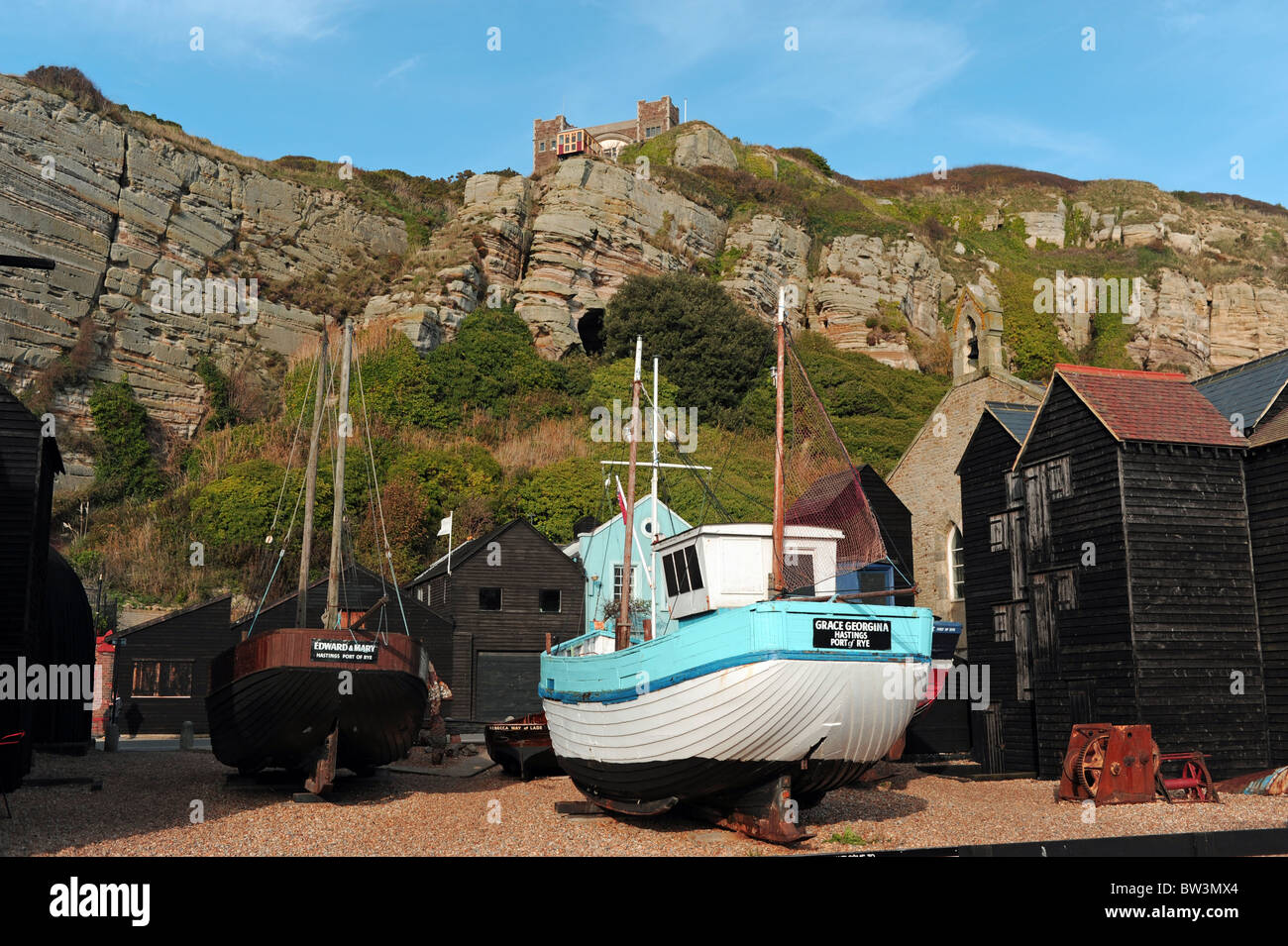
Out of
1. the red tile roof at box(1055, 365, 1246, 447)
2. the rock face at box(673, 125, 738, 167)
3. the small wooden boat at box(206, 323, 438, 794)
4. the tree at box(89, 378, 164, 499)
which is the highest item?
the rock face at box(673, 125, 738, 167)

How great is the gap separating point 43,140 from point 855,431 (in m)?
42.9

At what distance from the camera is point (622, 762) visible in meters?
15.7

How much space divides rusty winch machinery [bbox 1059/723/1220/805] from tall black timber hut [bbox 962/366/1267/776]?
195 cm

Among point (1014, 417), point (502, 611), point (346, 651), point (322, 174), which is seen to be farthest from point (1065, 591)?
point (322, 174)

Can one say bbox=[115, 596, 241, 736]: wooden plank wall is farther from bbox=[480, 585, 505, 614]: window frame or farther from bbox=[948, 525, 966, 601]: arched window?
bbox=[948, 525, 966, 601]: arched window

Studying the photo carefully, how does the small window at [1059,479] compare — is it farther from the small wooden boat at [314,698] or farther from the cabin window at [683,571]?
the small wooden boat at [314,698]

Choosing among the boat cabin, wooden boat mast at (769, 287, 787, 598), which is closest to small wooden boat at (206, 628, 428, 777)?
the boat cabin

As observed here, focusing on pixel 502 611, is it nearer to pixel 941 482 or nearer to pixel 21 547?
pixel 941 482

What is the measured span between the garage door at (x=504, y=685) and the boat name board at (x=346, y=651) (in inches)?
820

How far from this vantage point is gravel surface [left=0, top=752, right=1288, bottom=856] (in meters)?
13.2

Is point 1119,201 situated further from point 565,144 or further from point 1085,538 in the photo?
point 1085,538

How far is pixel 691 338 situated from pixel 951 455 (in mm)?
26414

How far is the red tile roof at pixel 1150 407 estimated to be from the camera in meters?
22.6

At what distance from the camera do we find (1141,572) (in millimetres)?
21734
